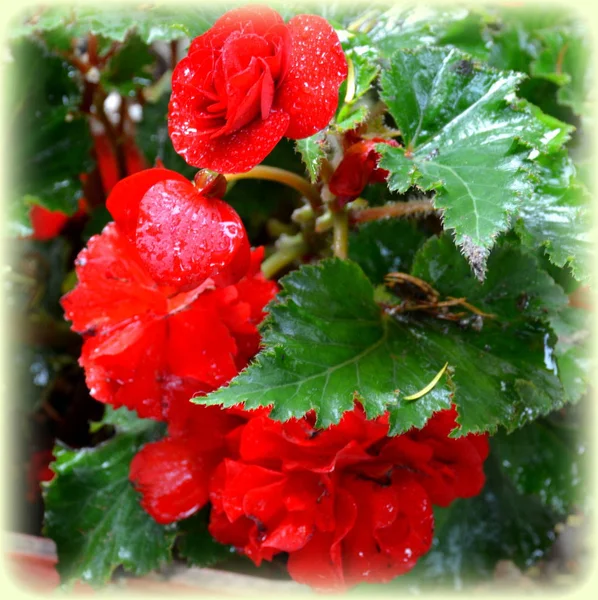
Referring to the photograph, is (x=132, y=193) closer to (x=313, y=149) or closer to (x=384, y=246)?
(x=313, y=149)

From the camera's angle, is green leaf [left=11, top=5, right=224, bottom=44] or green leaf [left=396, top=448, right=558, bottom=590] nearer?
green leaf [left=11, top=5, right=224, bottom=44]

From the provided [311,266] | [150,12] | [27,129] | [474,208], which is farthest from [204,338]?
[27,129]

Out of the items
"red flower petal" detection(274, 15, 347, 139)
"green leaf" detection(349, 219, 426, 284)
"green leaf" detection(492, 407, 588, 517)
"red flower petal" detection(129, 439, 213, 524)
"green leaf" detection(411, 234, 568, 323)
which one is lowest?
"green leaf" detection(492, 407, 588, 517)

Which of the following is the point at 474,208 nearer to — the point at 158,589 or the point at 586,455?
the point at 586,455

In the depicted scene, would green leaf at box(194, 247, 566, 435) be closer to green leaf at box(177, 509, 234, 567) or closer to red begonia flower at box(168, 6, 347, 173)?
red begonia flower at box(168, 6, 347, 173)

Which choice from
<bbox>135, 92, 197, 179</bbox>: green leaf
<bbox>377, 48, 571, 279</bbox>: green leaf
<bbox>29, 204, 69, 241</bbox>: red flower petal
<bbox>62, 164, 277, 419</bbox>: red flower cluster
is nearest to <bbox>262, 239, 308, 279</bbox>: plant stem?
<bbox>62, 164, 277, 419</bbox>: red flower cluster

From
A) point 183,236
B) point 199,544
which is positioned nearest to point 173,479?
point 199,544
